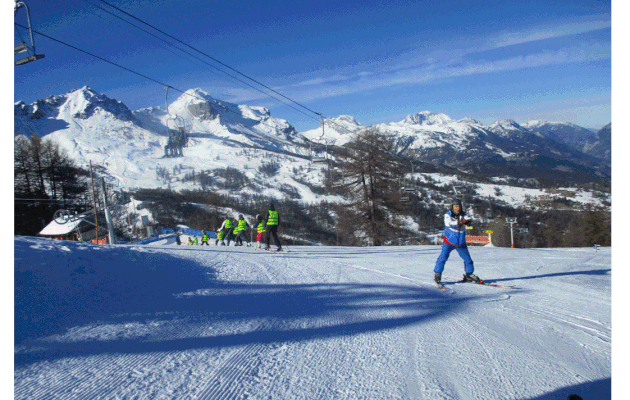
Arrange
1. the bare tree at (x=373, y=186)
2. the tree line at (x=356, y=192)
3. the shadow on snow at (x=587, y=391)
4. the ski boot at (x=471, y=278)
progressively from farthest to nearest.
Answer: the tree line at (x=356, y=192), the bare tree at (x=373, y=186), the ski boot at (x=471, y=278), the shadow on snow at (x=587, y=391)

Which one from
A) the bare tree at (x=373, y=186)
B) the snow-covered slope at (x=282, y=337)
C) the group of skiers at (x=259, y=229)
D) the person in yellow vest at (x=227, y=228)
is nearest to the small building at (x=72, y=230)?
the person in yellow vest at (x=227, y=228)

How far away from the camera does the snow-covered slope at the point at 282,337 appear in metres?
2.59

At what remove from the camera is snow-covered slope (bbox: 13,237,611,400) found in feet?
8.50

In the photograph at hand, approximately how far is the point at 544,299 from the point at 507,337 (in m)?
2.42

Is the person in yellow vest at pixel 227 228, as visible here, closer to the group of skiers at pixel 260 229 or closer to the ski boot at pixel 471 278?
the group of skiers at pixel 260 229

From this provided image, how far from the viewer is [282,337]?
11.6 ft

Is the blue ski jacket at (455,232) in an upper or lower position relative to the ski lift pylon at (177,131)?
lower

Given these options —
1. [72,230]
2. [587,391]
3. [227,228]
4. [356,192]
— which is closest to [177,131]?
[227,228]

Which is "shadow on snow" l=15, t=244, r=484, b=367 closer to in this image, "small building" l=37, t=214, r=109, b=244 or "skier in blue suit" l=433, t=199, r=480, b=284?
"skier in blue suit" l=433, t=199, r=480, b=284

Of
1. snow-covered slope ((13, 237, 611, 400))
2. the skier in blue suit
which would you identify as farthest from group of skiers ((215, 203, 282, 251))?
the skier in blue suit

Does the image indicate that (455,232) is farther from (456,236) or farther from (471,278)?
(471,278)

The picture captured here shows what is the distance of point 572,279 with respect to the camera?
25.0 feet

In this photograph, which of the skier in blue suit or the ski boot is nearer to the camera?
the skier in blue suit
